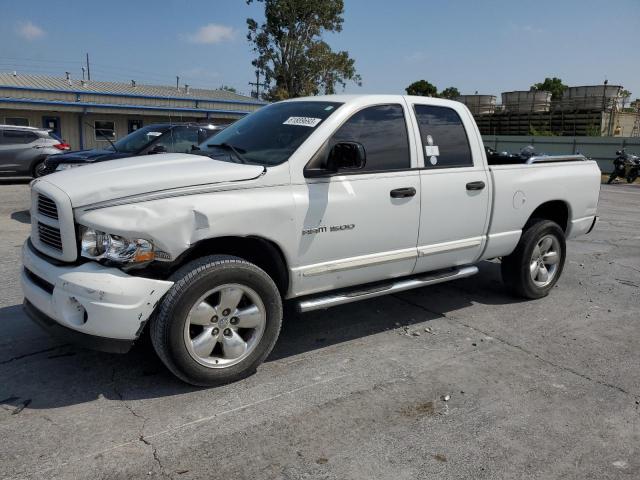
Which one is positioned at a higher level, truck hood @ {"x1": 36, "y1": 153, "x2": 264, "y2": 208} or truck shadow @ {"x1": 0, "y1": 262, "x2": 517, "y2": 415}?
truck hood @ {"x1": 36, "y1": 153, "x2": 264, "y2": 208}

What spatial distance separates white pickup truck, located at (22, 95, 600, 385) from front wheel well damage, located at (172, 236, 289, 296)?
1 centimetres

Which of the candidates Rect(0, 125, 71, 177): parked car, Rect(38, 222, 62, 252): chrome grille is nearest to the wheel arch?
Rect(38, 222, 62, 252): chrome grille

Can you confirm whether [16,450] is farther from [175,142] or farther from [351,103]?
[175,142]

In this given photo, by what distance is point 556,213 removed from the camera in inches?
241

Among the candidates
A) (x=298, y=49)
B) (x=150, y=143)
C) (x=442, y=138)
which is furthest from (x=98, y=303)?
(x=298, y=49)

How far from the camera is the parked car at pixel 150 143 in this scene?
954cm

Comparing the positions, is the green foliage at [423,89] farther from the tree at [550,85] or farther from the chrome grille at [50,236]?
the chrome grille at [50,236]

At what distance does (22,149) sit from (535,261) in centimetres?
1520

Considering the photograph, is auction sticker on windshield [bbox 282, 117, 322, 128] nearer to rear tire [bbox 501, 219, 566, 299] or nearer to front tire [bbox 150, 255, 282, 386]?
front tire [bbox 150, 255, 282, 386]

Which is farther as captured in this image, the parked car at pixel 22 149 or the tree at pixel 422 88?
the tree at pixel 422 88

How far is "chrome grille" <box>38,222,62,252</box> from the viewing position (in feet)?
11.3

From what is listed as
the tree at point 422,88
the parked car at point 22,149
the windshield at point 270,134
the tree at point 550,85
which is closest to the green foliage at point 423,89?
the tree at point 422,88

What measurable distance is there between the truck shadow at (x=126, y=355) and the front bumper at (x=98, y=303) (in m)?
0.44

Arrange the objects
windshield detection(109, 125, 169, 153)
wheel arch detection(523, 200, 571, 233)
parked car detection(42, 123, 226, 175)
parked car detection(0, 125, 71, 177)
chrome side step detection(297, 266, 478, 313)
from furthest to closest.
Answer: parked car detection(0, 125, 71, 177)
windshield detection(109, 125, 169, 153)
parked car detection(42, 123, 226, 175)
wheel arch detection(523, 200, 571, 233)
chrome side step detection(297, 266, 478, 313)
